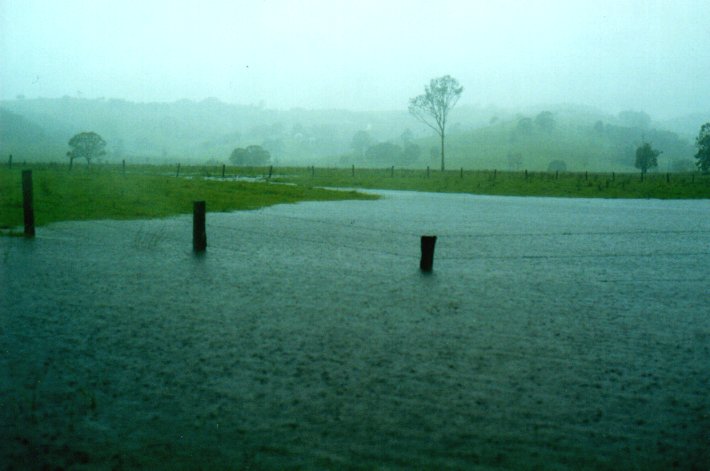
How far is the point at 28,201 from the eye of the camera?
54.9ft

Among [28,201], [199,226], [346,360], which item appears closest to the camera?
[346,360]

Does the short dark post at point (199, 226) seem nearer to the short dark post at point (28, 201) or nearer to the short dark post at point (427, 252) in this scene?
the short dark post at point (28, 201)

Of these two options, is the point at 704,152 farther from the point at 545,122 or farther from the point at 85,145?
the point at 545,122

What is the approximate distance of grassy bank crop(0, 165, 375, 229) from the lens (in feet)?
75.9

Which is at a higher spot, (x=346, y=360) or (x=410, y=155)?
(x=410, y=155)

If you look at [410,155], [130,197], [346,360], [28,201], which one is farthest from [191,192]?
[410,155]

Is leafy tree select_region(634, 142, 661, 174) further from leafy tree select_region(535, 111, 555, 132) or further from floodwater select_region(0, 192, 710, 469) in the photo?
floodwater select_region(0, 192, 710, 469)

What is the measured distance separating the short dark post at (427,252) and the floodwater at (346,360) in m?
0.33

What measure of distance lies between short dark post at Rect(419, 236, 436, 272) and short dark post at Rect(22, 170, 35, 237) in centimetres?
974

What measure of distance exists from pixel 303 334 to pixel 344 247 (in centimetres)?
878

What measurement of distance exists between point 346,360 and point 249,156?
136 meters

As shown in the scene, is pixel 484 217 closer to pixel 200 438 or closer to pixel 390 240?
pixel 390 240

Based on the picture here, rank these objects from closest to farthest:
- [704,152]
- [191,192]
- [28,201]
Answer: [28,201]
[191,192]
[704,152]

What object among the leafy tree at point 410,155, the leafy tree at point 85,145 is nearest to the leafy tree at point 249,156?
the leafy tree at point 410,155
